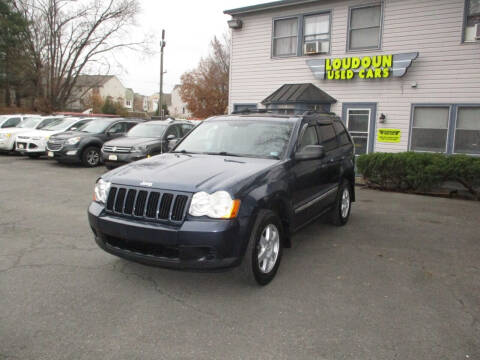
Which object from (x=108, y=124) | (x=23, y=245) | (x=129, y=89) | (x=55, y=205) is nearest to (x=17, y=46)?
(x=108, y=124)

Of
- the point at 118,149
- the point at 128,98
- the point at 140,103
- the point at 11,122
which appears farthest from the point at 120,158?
the point at 140,103

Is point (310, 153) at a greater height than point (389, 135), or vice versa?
point (389, 135)

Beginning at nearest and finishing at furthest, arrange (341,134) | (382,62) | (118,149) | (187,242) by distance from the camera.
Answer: (187,242)
(341,134)
(118,149)
(382,62)

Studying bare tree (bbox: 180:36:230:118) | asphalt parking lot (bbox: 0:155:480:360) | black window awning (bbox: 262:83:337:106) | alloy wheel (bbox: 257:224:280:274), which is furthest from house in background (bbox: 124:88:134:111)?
alloy wheel (bbox: 257:224:280:274)

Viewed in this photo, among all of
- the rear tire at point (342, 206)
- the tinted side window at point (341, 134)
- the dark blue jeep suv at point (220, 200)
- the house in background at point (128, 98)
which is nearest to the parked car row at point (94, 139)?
the tinted side window at point (341, 134)

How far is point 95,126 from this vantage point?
1405 cm

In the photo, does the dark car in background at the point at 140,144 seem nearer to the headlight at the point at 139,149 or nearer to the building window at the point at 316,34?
the headlight at the point at 139,149

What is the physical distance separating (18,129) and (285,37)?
11052 mm

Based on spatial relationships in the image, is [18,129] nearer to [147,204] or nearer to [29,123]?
[29,123]

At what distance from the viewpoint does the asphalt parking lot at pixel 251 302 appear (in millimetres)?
2918

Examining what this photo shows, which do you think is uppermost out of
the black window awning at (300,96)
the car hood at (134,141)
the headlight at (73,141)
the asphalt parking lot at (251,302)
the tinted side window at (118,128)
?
the black window awning at (300,96)

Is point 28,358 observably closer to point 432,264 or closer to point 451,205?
point 432,264

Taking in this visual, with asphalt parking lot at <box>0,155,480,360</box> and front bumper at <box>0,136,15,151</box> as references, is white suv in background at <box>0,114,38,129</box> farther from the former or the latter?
asphalt parking lot at <box>0,155,480,360</box>

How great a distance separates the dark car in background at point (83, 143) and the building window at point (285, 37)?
20.8 ft
